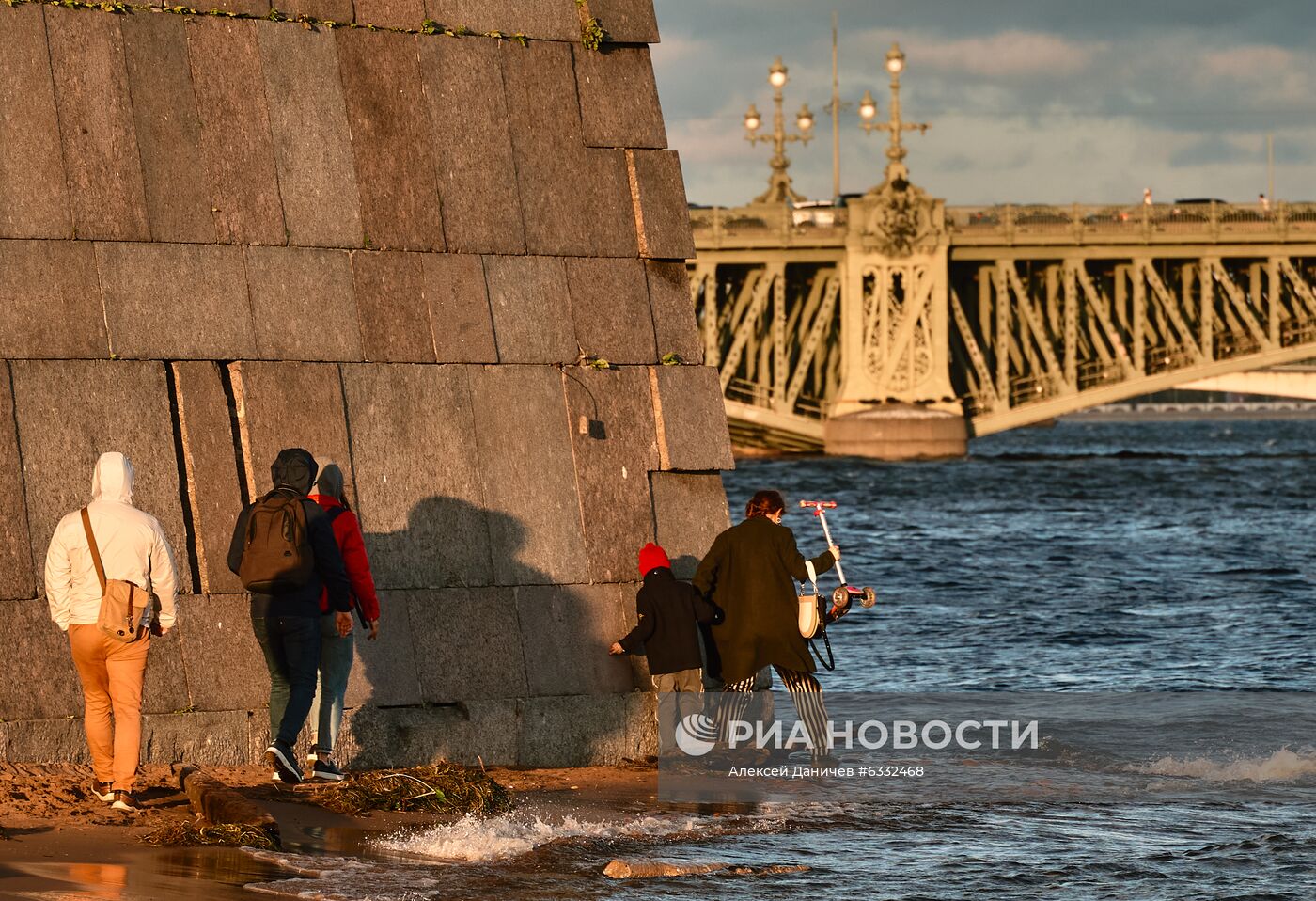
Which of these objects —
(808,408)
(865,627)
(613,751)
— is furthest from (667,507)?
(808,408)

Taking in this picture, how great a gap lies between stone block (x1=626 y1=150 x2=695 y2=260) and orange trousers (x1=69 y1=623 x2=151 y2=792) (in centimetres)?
367

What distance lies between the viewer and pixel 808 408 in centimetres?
7150

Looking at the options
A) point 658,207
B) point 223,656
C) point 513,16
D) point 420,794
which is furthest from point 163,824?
point 513,16

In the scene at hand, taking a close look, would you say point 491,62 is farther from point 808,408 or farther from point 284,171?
point 808,408

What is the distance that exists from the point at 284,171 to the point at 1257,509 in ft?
129

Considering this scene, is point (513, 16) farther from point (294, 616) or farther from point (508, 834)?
point (508, 834)

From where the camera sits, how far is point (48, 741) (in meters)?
8.69

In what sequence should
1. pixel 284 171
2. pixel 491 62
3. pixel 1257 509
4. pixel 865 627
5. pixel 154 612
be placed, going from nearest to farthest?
pixel 154 612
pixel 284 171
pixel 491 62
pixel 865 627
pixel 1257 509

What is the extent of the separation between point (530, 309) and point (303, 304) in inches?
45.9

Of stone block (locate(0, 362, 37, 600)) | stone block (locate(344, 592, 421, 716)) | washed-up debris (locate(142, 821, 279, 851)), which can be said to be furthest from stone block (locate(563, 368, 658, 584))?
washed-up debris (locate(142, 821, 279, 851))

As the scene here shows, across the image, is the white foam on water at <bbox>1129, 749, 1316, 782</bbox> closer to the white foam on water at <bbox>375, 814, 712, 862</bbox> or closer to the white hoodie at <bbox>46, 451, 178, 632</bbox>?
the white foam on water at <bbox>375, 814, 712, 862</bbox>

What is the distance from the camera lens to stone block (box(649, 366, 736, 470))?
10531mm

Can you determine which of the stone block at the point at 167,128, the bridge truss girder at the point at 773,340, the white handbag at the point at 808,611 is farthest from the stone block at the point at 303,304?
the bridge truss girder at the point at 773,340

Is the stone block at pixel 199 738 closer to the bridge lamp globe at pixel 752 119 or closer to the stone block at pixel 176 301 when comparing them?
the stone block at pixel 176 301
